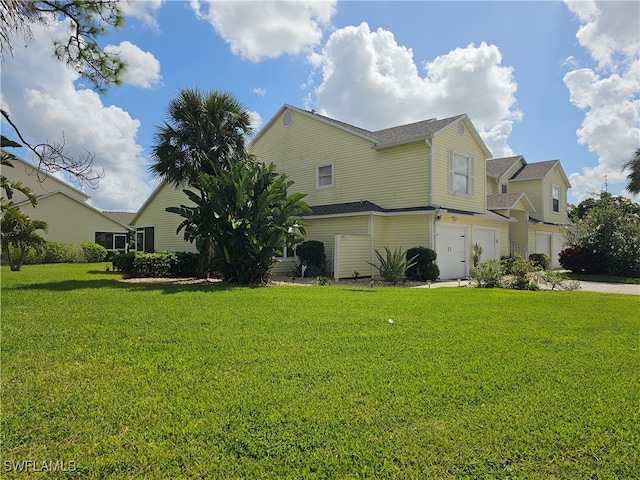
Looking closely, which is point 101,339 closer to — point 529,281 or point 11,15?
point 11,15

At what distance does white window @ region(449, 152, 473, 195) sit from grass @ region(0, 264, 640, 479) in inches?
450

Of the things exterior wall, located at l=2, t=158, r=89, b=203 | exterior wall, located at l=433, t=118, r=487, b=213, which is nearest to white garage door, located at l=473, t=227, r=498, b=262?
exterior wall, located at l=433, t=118, r=487, b=213

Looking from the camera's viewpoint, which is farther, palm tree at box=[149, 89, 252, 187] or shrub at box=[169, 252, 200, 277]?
shrub at box=[169, 252, 200, 277]

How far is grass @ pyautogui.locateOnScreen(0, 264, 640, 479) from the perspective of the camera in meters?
2.62

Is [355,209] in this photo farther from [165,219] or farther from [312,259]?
[165,219]

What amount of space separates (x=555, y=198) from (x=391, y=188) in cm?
1640

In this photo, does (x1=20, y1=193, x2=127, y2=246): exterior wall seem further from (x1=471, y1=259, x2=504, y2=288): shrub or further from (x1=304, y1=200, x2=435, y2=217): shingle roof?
(x1=471, y1=259, x2=504, y2=288): shrub

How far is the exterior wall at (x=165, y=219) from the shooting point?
2466 cm

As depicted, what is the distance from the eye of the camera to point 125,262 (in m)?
16.6

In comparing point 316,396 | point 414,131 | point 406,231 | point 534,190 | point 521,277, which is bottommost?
point 316,396

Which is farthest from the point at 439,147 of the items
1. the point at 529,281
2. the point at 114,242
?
the point at 114,242

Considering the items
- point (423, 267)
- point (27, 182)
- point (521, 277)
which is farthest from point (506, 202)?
point (27, 182)

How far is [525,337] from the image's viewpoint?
588cm

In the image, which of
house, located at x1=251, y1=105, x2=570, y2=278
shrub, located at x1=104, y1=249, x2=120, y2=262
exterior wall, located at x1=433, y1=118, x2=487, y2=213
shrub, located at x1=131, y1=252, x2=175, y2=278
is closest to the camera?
shrub, located at x1=131, y1=252, x2=175, y2=278
